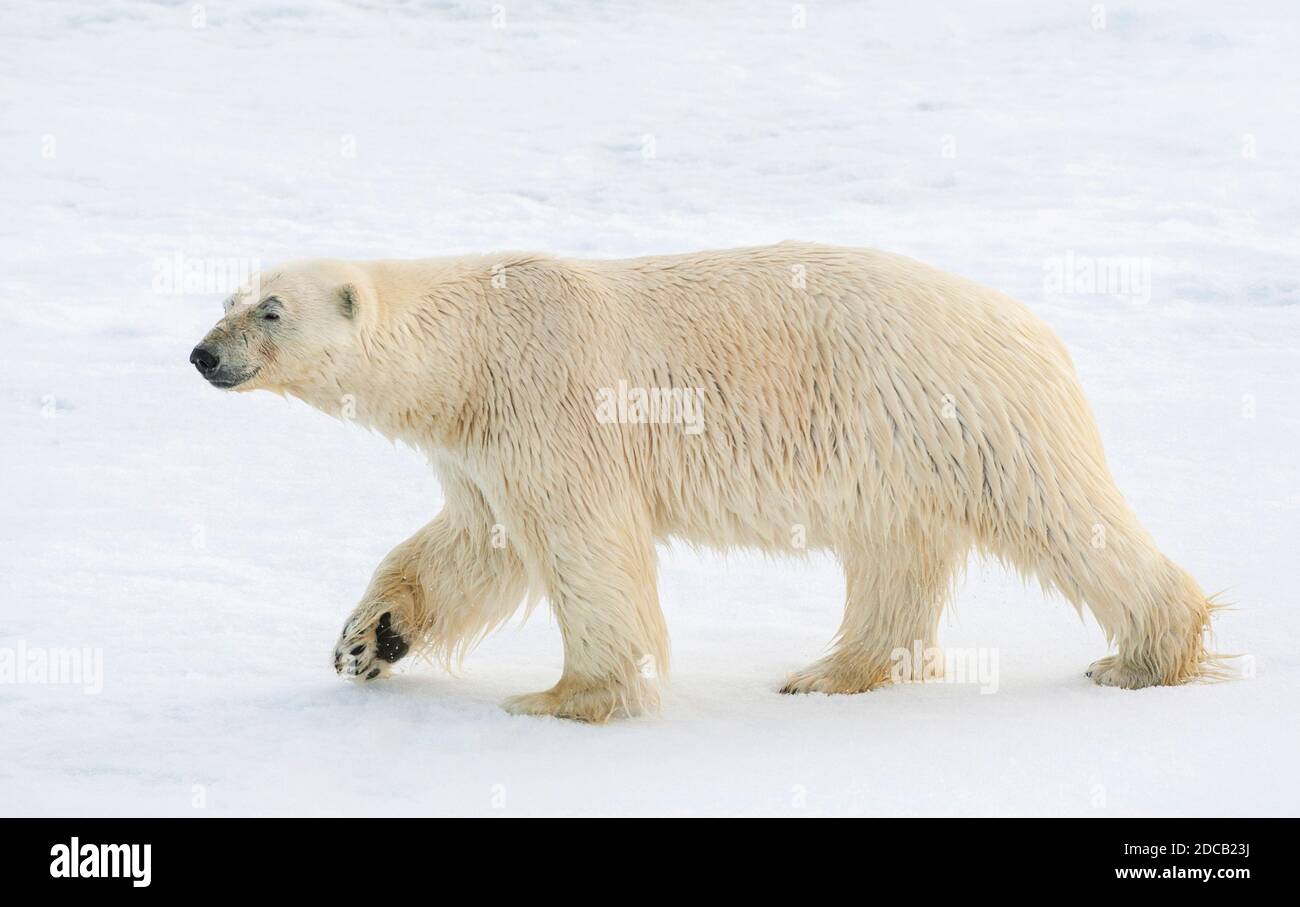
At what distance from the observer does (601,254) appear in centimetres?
1434

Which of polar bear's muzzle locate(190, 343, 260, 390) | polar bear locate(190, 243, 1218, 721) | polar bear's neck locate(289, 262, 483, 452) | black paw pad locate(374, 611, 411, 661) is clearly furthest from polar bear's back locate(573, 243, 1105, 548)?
polar bear's muzzle locate(190, 343, 260, 390)

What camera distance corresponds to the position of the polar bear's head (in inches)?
225

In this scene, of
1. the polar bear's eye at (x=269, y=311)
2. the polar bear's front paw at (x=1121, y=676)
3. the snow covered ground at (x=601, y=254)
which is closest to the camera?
the snow covered ground at (x=601, y=254)

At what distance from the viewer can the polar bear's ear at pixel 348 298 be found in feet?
19.1

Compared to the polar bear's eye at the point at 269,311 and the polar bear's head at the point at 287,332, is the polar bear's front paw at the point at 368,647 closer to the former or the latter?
the polar bear's head at the point at 287,332

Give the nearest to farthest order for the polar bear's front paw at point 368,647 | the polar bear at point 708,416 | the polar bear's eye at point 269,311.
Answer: the polar bear's eye at point 269,311
the polar bear at point 708,416
the polar bear's front paw at point 368,647

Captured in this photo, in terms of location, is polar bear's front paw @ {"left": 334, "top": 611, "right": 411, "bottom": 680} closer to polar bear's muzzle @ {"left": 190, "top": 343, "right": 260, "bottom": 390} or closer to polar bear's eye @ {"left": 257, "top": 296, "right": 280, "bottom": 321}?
polar bear's muzzle @ {"left": 190, "top": 343, "right": 260, "bottom": 390}

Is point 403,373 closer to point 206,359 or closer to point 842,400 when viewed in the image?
point 206,359

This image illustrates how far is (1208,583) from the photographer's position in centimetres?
776

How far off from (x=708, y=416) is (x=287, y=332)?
63.8 inches

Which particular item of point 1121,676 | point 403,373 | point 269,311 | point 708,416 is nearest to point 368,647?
point 403,373

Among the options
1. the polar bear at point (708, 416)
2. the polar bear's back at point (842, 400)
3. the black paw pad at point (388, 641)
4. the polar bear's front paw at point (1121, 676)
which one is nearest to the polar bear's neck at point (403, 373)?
the polar bear at point (708, 416)

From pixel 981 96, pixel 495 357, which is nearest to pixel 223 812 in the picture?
pixel 495 357

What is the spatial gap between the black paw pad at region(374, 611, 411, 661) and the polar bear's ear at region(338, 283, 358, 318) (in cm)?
131
